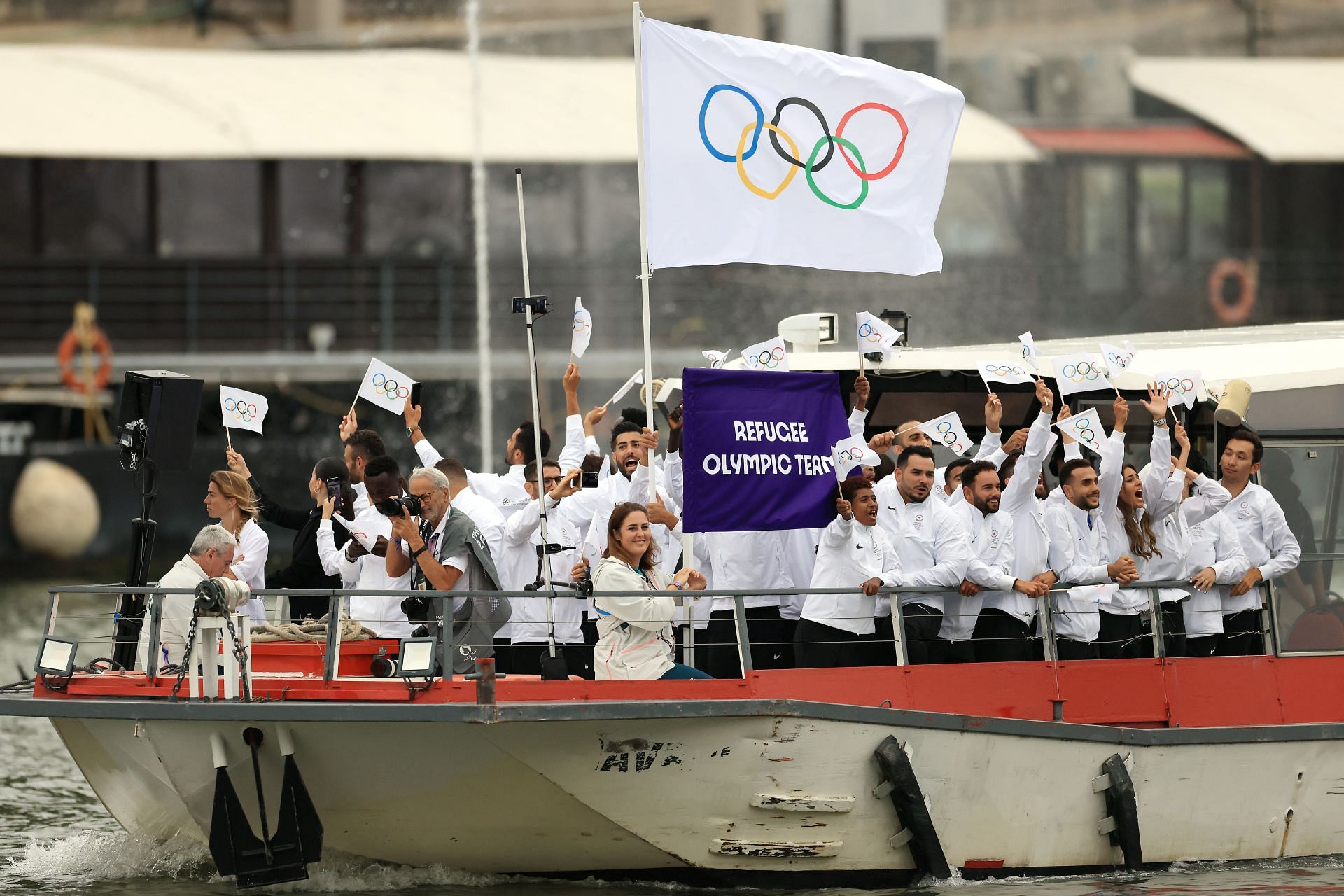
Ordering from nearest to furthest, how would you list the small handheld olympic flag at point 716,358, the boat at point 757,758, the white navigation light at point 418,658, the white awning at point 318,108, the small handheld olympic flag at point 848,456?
1. the white navigation light at point 418,658
2. the boat at point 757,758
3. the small handheld olympic flag at point 848,456
4. the small handheld olympic flag at point 716,358
5. the white awning at point 318,108

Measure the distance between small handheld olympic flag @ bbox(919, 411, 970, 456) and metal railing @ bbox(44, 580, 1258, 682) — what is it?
100 cm

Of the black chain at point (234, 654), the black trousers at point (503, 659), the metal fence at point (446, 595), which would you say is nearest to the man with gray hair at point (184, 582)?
the metal fence at point (446, 595)

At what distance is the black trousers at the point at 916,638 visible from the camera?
10.7m

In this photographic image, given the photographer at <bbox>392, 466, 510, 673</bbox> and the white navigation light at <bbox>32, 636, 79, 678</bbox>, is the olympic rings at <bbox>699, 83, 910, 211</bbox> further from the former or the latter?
the white navigation light at <bbox>32, 636, 79, 678</bbox>

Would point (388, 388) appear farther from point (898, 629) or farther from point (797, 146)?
point (898, 629)

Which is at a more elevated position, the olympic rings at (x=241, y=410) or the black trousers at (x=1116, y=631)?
the olympic rings at (x=241, y=410)

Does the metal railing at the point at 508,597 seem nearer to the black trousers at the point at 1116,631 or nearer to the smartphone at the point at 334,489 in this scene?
the black trousers at the point at 1116,631

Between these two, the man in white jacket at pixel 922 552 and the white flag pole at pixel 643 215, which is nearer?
the white flag pole at pixel 643 215

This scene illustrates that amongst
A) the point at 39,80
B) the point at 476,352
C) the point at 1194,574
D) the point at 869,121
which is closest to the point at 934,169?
the point at 869,121

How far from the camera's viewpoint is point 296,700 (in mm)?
9773

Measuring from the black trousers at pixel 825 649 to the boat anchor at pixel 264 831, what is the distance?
2.55m

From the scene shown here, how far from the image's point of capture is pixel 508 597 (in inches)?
389

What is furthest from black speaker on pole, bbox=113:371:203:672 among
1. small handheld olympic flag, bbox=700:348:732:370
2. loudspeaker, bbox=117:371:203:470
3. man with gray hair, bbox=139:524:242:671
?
small handheld olympic flag, bbox=700:348:732:370

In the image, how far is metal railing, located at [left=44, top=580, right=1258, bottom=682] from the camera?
9.67m
